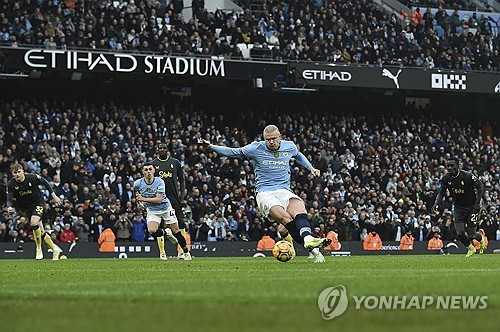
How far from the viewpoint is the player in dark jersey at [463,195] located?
21.7 meters

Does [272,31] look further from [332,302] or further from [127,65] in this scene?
[332,302]

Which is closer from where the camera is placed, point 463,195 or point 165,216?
point 165,216

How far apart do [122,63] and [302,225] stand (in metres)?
23.2

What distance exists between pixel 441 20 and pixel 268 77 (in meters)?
11.3

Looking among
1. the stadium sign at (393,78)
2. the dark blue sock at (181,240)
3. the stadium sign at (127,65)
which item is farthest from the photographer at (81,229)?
the stadium sign at (393,78)

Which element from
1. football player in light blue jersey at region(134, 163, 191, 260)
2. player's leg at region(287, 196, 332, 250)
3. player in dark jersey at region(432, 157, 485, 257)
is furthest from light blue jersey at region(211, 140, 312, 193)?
player in dark jersey at region(432, 157, 485, 257)

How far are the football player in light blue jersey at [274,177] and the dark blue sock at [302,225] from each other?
0.02 meters

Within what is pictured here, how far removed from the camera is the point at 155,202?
773 inches

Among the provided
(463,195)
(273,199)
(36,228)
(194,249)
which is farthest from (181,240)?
(194,249)

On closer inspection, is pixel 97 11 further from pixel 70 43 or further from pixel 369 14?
pixel 369 14

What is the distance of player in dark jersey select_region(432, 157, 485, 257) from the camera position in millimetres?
21719

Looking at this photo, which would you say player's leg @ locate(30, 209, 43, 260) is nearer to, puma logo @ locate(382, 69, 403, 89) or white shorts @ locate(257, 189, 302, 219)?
white shorts @ locate(257, 189, 302, 219)

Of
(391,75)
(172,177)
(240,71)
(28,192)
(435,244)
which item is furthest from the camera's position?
(391,75)

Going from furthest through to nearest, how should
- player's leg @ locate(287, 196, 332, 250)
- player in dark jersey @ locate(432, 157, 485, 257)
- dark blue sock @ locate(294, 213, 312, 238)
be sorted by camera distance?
player in dark jersey @ locate(432, 157, 485, 257), dark blue sock @ locate(294, 213, 312, 238), player's leg @ locate(287, 196, 332, 250)
